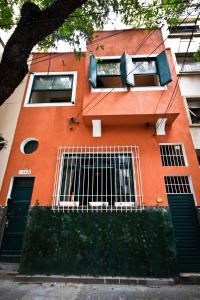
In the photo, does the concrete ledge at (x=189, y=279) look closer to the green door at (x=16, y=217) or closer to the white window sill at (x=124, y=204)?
the white window sill at (x=124, y=204)

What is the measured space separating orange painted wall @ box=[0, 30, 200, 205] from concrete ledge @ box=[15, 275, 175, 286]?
1920 millimetres

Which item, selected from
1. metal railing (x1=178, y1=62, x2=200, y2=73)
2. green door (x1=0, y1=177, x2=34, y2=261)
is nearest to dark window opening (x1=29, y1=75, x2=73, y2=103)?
green door (x1=0, y1=177, x2=34, y2=261)

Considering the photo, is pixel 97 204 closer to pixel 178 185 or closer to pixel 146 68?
pixel 178 185

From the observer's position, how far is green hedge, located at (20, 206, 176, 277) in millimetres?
5086

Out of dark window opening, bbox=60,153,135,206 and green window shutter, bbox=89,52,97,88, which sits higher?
green window shutter, bbox=89,52,97,88

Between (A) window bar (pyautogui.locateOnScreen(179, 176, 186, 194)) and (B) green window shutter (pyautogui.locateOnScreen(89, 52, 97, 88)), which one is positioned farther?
(B) green window shutter (pyautogui.locateOnScreen(89, 52, 97, 88))

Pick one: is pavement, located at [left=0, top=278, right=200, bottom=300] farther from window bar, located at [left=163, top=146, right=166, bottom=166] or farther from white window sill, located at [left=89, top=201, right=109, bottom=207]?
window bar, located at [left=163, top=146, right=166, bottom=166]

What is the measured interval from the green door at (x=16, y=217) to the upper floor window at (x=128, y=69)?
14.0 feet

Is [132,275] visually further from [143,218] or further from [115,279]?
[143,218]

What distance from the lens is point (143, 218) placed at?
5.50 meters

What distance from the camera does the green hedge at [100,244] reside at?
5086 mm

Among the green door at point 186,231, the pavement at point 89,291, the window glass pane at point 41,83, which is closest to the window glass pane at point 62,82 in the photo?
the window glass pane at point 41,83

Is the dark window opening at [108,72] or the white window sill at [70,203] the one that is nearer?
the white window sill at [70,203]

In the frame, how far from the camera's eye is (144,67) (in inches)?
296
